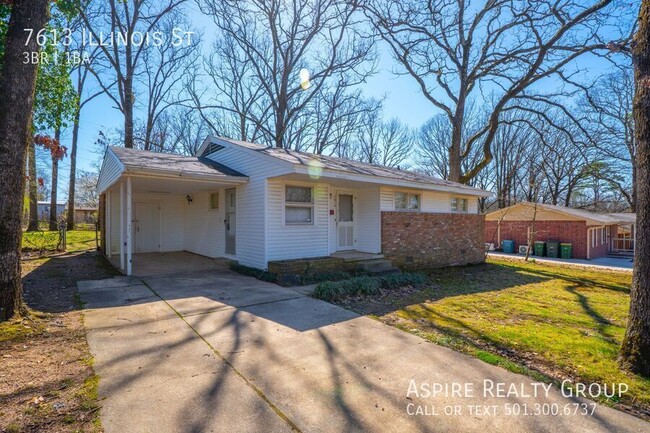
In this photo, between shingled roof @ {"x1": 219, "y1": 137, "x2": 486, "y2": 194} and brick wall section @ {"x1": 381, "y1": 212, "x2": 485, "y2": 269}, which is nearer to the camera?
shingled roof @ {"x1": 219, "y1": 137, "x2": 486, "y2": 194}

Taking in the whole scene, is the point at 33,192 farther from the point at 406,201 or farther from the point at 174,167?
the point at 406,201

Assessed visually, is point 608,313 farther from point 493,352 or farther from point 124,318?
point 124,318

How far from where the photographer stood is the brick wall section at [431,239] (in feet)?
35.5

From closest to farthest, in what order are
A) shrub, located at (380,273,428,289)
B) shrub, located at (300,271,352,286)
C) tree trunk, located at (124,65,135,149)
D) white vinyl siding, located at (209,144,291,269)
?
shrub, located at (380,273,428,289) < shrub, located at (300,271,352,286) < white vinyl siding, located at (209,144,291,269) < tree trunk, located at (124,65,135,149)

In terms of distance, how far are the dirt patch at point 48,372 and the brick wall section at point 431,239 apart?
812 cm

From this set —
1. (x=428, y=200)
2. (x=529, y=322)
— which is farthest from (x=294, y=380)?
(x=428, y=200)

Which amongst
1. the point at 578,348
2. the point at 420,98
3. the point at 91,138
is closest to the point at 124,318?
the point at 578,348

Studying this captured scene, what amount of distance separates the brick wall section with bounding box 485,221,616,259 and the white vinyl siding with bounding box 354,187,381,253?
14.8 meters

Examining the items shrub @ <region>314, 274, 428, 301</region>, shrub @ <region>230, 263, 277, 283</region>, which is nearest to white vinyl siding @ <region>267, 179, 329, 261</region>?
shrub @ <region>230, 263, 277, 283</region>

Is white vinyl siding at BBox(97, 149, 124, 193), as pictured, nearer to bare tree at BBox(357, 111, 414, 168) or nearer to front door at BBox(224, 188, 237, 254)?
front door at BBox(224, 188, 237, 254)

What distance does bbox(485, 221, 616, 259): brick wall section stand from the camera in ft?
62.2

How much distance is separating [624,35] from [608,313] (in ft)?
35.2

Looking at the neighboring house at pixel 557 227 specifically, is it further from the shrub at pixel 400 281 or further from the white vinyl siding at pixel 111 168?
the white vinyl siding at pixel 111 168

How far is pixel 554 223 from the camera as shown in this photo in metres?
20.1
